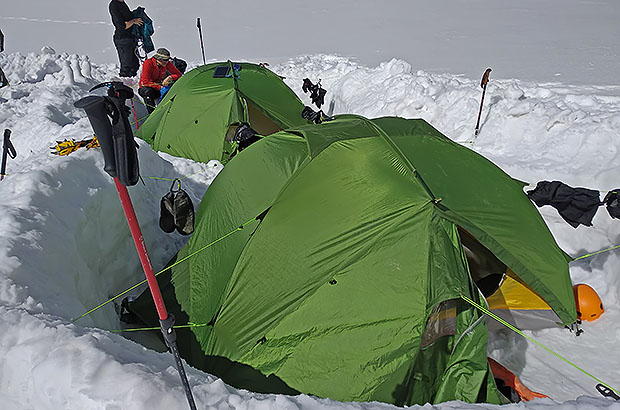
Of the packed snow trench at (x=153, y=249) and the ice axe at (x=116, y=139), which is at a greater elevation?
the ice axe at (x=116, y=139)

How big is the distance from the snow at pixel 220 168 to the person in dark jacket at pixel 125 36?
1.36m

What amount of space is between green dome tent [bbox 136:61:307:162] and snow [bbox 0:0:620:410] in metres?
0.45

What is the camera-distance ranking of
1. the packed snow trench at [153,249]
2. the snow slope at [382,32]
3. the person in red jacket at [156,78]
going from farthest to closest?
the snow slope at [382,32] < the person in red jacket at [156,78] < the packed snow trench at [153,249]

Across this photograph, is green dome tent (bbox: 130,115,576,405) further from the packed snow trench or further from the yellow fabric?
the packed snow trench

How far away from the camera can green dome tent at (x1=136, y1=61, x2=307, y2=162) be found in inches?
257

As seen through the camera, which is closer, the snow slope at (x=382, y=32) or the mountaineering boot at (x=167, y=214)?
the mountaineering boot at (x=167, y=214)

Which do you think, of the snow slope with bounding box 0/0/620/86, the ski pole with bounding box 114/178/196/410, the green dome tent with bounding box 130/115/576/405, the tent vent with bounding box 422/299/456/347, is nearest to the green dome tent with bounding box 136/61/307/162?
the green dome tent with bounding box 130/115/576/405

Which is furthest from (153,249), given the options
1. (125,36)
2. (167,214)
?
(125,36)

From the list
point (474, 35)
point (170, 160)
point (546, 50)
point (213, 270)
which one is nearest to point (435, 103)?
point (170, 160)

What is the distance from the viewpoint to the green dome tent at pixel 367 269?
2777 mm

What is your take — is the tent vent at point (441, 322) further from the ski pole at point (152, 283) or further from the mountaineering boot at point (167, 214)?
the mountaineering boot at point (167, 214)

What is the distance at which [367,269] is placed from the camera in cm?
293

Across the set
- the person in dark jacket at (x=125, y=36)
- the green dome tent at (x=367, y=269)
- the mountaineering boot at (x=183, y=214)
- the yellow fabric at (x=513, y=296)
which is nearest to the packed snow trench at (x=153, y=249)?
the yellow fabric at (x=513, y=296)

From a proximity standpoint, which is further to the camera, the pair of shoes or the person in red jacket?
the person in red jacket
